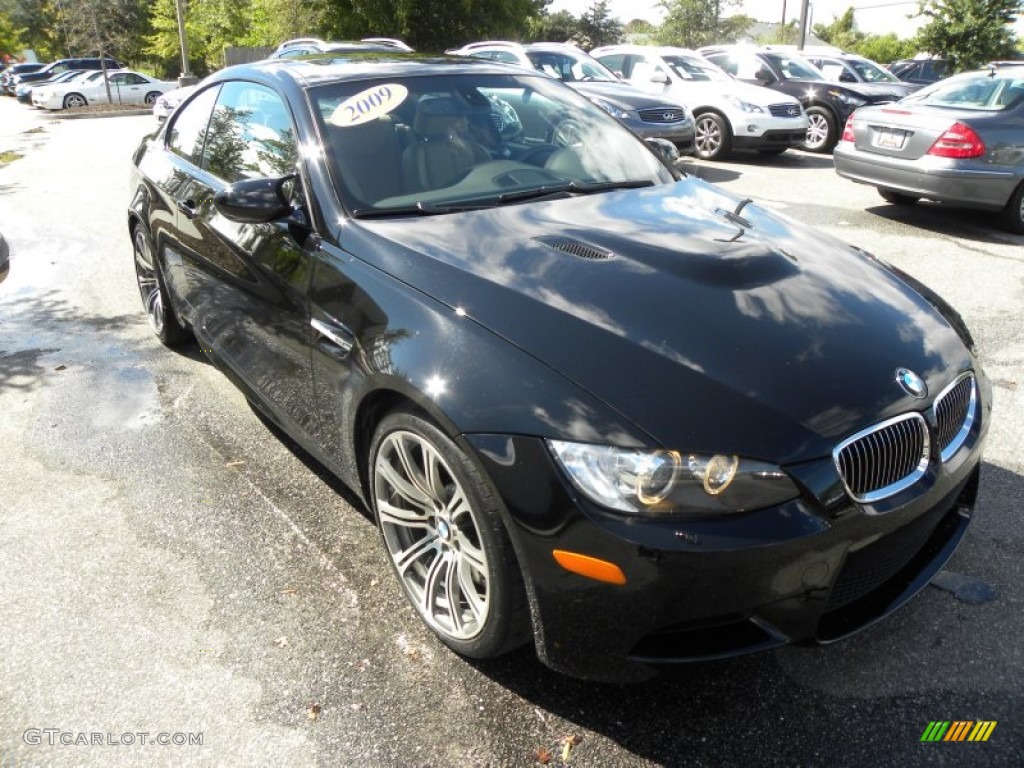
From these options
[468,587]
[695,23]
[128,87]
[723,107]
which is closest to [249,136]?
[468,587]

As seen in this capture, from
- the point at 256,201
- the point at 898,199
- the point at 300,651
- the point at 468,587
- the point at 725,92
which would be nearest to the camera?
the point at 468,587

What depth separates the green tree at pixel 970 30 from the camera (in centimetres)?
2303

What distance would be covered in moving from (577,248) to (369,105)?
118 centimetres

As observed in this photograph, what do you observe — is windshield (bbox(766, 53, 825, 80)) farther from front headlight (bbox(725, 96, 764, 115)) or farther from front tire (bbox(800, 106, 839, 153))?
front headlight (bbox(725, 96, 764, 115))

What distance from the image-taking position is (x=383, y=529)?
9.16 ft

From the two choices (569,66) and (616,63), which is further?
(616,63)

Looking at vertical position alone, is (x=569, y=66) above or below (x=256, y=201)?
above

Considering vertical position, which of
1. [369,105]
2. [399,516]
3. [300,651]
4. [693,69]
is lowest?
[300,651]

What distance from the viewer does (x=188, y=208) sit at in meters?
3.91

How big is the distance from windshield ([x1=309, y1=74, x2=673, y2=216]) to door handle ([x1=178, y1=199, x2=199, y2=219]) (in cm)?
94

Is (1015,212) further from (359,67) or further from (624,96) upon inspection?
(359,67)

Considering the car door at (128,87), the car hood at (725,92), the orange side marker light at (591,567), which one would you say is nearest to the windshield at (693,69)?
the car hood at (725,92)

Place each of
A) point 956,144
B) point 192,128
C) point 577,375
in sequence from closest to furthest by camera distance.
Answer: point 577,375, point 192,128, point 956,144

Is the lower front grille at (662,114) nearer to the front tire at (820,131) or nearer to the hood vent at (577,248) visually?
the front tire at (820,131)
